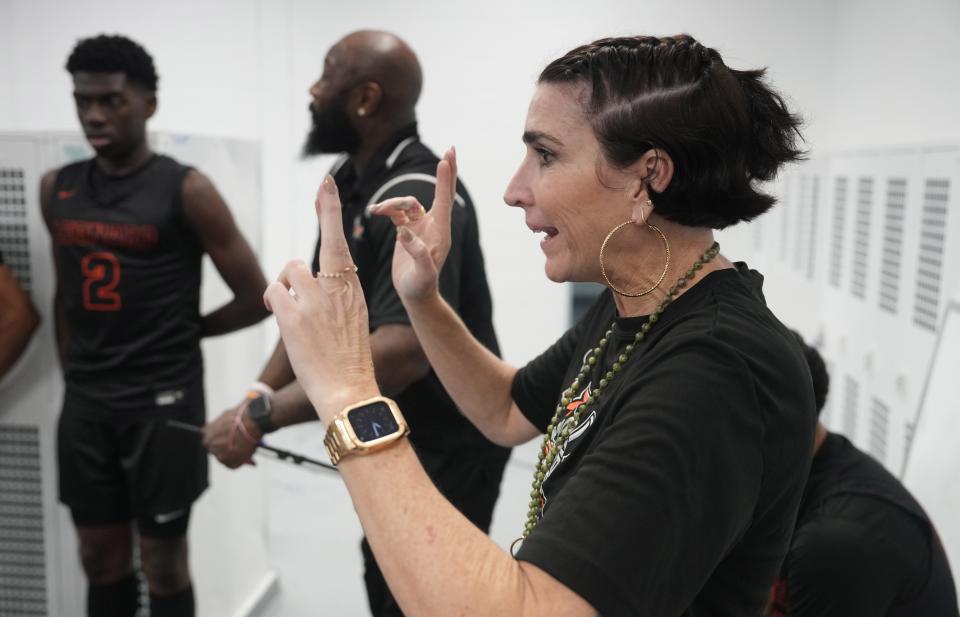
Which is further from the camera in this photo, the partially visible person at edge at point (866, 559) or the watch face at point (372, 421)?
the partially visible person at edge at point (866, 559)

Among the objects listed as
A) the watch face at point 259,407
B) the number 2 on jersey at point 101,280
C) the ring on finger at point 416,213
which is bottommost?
the watch face at point 259,407

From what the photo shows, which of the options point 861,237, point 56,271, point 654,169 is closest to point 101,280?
point 56,271

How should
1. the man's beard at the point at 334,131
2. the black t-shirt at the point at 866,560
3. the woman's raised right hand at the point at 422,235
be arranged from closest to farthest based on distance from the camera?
the woman's raised right hand at the point at 422,235
the black t-shirt at the point at 866,560
the man's beard at the point at 334,131

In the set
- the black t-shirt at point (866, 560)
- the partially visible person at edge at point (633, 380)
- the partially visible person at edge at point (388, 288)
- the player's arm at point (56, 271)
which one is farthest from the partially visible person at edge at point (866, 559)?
the player's arm at point (56, 271)

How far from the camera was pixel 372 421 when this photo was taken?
82cm

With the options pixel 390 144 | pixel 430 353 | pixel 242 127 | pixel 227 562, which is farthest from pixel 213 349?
pixel 242 127

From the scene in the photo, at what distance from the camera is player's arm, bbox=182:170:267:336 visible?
206 cm

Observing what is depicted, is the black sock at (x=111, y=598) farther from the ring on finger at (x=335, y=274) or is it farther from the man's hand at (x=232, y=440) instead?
the ring on finger at (x=335, y=274)

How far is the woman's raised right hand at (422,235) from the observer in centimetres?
114

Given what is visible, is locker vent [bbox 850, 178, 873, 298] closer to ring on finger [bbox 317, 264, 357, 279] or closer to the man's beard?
the man's beard

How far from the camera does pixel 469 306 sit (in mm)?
1822

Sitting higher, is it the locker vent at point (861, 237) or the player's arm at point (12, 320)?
the locker vent at point (861, 237)

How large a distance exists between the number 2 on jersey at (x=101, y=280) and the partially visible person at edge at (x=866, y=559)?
1.60 m

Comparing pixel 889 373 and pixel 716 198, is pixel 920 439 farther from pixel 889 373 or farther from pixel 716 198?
pixel 716 198
